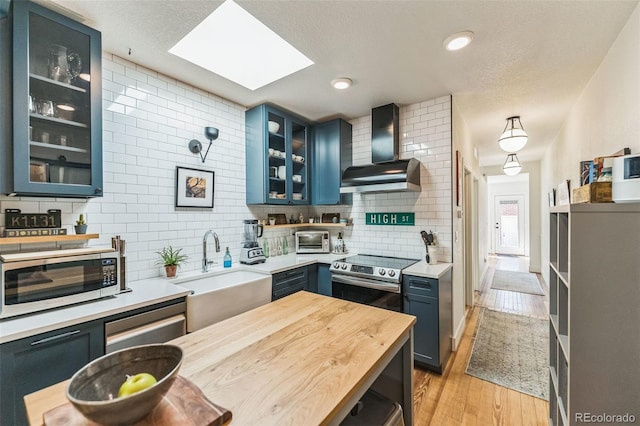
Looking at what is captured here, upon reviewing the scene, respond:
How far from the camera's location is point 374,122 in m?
3.17

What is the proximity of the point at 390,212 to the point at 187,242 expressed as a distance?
2.28 metres

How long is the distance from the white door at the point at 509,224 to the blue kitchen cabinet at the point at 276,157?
27.2 ft

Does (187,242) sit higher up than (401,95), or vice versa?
(401,95)

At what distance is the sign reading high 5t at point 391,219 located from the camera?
313 centimetres

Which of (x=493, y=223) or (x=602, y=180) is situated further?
(x=493, y=223)

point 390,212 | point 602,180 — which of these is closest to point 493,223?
point 390,212

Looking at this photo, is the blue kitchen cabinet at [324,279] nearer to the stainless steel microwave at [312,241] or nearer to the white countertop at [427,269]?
the stainless steel microwave at [312,241]

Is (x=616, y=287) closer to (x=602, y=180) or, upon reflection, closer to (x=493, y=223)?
(x=602, y=180)

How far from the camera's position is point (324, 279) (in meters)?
3.12

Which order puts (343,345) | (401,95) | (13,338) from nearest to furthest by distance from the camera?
(343,345) → (13,338) → (401,95)

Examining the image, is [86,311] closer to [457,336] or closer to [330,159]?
[330,159]

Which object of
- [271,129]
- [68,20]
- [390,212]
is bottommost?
[390,212]

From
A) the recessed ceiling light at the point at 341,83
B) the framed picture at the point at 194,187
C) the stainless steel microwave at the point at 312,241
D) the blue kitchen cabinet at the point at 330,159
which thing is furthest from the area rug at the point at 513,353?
the framed picture at the point at 194,187

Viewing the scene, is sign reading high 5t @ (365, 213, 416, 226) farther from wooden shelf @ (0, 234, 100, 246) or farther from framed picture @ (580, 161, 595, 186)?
wooden shelf @ (0, 234, 100, 246)
